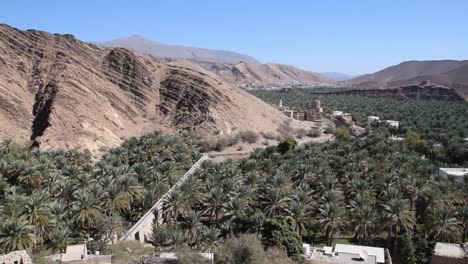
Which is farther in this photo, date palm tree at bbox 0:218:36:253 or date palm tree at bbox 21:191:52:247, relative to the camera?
date palm tree at bbox 21:191:52:247

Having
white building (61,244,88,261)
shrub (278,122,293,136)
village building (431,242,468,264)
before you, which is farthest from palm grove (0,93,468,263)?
shrub (278,122,293,136)

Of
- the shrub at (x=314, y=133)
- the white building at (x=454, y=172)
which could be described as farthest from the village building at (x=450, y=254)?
the shrub at (x=314, y=133)

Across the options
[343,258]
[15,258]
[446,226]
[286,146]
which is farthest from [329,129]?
[15,258]

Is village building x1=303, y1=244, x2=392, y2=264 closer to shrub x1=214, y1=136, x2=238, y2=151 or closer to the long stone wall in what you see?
the long stone wall

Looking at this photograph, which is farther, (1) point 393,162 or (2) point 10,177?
(1) point 393,162

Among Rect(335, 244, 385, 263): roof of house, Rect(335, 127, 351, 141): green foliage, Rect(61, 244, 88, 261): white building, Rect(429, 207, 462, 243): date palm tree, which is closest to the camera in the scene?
Rect(61, 244, 88, 261): white building

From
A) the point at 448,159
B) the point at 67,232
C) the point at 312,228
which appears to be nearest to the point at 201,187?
the point at 312,228

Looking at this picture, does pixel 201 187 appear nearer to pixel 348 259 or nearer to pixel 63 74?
pixel 348 259
